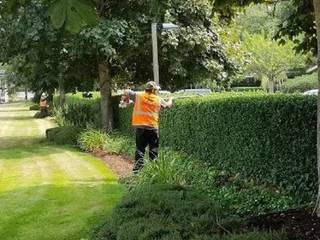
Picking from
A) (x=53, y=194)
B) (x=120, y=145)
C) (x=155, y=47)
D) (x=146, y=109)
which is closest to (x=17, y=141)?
(x=120, y=145)

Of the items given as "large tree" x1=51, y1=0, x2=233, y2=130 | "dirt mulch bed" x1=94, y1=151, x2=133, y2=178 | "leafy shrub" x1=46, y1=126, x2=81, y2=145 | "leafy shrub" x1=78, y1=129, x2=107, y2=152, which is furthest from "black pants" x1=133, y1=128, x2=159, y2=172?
"leafy shrub" x1=46, y1=126, x2=81, y2=145

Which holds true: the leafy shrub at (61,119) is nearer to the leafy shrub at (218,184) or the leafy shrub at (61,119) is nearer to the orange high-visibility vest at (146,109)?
the orange high-visibility vest at (146,109)

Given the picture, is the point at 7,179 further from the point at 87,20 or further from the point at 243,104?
the point at 87,20

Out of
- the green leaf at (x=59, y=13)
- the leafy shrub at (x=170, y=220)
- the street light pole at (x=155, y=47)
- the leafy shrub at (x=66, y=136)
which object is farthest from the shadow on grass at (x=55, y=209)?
the leafy shrub at (x=66, y=136)

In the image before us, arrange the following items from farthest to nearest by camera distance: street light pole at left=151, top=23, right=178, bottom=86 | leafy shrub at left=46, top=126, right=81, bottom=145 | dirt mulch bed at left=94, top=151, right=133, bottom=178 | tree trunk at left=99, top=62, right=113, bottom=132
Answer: leafy shrub at left=46, top=126, right=81, bottom=145, tree trunk at left=99, top=62, right=113, bottom=132, street light pole at left=151, top=23, right=178, bottom=86, dirt mulch bed at left=94, top=151, right=133, bottom=178

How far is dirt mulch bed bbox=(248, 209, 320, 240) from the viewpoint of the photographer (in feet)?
16.2

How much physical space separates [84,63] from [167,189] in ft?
47.5

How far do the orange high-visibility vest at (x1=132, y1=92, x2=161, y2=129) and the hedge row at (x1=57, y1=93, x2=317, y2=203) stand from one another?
77cm

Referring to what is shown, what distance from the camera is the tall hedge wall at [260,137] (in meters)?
7.69

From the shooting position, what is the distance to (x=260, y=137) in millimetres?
8984

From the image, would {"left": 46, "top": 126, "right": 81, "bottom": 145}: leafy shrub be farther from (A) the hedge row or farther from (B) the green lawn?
(A) the hedge row

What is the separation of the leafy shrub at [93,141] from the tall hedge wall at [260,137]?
20.5 feet

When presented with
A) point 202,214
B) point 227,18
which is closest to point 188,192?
point 202,214

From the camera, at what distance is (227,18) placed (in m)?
9.45
